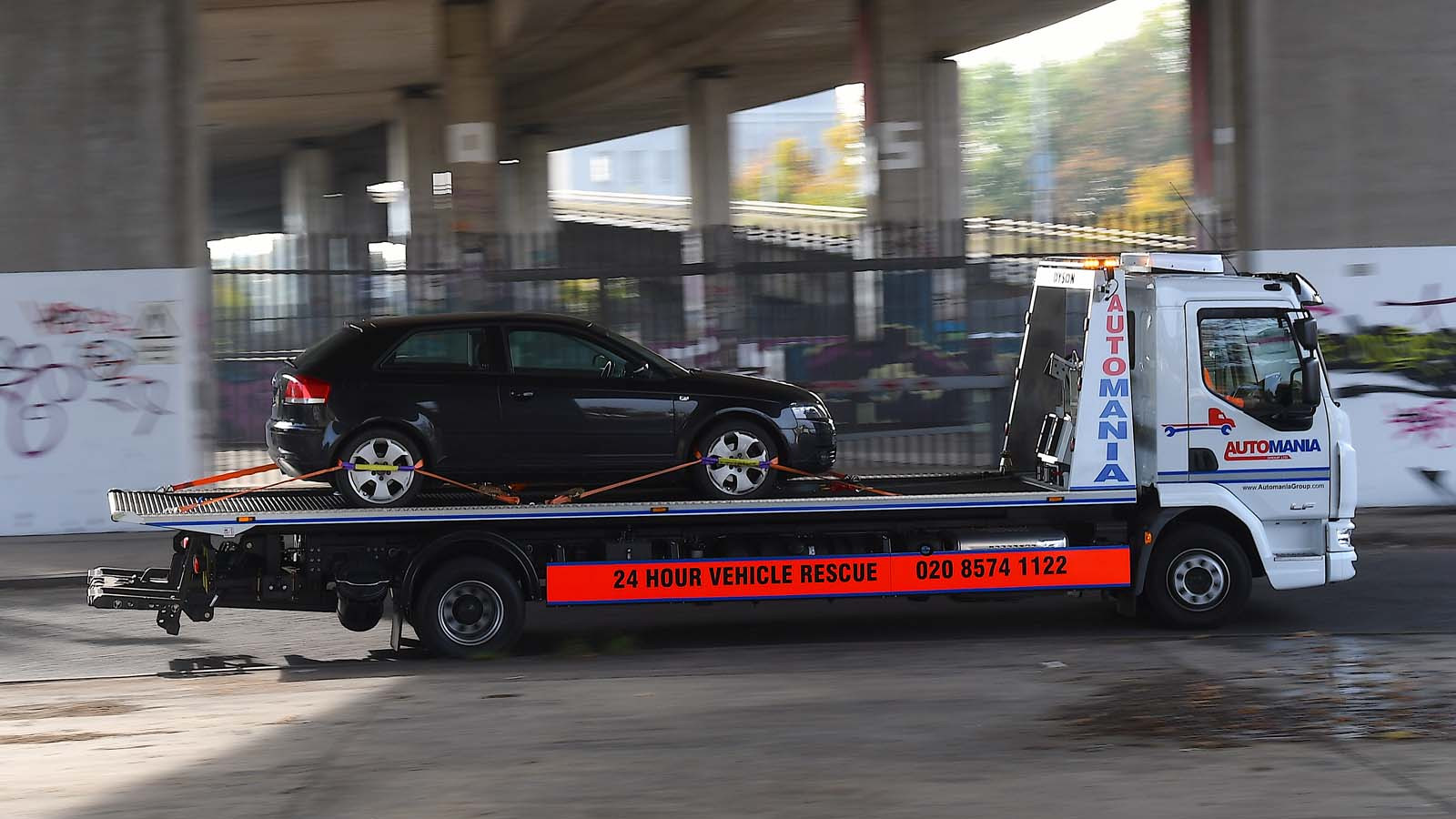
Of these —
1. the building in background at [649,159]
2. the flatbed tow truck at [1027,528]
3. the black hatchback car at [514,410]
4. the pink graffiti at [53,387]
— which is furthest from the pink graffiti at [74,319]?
the building in background at [649,159]

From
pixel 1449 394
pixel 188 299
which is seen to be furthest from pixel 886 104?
pixel 188 299

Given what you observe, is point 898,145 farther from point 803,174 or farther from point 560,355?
point 803,174

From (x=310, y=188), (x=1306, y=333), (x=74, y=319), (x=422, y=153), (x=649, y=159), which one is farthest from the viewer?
(x=649, y=159)

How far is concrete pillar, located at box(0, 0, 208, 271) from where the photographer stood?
14938 mm

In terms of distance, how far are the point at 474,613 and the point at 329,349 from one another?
2120 millimetres

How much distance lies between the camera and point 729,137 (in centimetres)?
3719

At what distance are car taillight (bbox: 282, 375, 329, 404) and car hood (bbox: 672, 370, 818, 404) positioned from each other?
7.85 ft

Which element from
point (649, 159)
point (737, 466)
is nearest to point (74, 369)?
point (737, 466)

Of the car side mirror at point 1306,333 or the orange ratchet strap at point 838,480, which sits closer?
the car side mirror at point 1306,333

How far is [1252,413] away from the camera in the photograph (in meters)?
9.87

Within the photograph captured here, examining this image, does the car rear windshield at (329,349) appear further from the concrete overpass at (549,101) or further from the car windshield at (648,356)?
the concrete overpass at (549,101)

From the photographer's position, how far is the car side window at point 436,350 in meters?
9.98

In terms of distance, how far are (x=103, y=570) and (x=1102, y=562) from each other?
6.76m

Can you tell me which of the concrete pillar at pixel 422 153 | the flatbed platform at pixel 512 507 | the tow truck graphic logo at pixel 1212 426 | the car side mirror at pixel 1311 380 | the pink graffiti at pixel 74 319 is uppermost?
the concrete pillar at pixel 422 153
